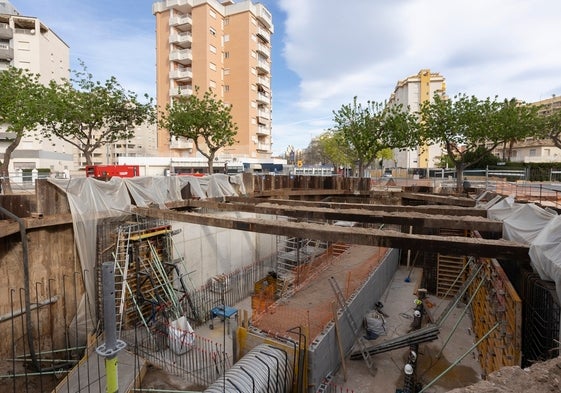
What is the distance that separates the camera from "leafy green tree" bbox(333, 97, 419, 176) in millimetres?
25234

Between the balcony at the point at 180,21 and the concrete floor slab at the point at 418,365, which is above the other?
the balcony at the point at 180,21

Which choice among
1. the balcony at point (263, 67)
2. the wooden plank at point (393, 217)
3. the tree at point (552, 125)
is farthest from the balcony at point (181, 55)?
the tree at point (552, 125)

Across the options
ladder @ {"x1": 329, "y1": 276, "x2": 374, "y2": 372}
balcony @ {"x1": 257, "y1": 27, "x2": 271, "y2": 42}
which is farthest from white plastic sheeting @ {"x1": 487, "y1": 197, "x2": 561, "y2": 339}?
balcony @ {"x1": 257, "y1": 27, "x2": 271, "y2": 42}

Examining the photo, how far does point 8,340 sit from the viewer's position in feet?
28.3

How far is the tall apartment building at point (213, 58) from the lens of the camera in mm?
45312

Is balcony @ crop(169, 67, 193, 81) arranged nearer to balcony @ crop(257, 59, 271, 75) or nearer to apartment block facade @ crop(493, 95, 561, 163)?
balcony @ crop(257, 59, 271, 75)

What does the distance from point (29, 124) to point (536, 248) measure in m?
21.0

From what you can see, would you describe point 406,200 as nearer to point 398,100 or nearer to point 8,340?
point 8,340

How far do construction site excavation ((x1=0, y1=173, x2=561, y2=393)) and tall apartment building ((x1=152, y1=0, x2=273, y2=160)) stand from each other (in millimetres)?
33537

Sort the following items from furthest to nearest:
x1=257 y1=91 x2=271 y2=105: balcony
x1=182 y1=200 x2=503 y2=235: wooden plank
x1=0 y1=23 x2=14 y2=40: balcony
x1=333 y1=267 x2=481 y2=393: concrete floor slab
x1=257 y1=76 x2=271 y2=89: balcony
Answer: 1. x1=257 y1=76 x2=271 y2=89: balcony
2. x1=257 y1=91 x2=271 y2=105: balcony
3. x1=0 y1=23 x2=14 y2=40: balcony
4. x1=333 y1=267 x2=481 y2=393: concrete floor slab
5. x1=182 y1=200 x2=503 y2=235: wooden plank

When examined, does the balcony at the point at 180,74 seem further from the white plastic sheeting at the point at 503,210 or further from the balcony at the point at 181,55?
the white plastic sheeting at the point at 503,210

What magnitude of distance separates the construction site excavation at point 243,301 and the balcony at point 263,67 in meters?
40.7

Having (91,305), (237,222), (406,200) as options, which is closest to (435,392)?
(237,222)

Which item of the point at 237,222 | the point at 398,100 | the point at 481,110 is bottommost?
the point at 237,222
